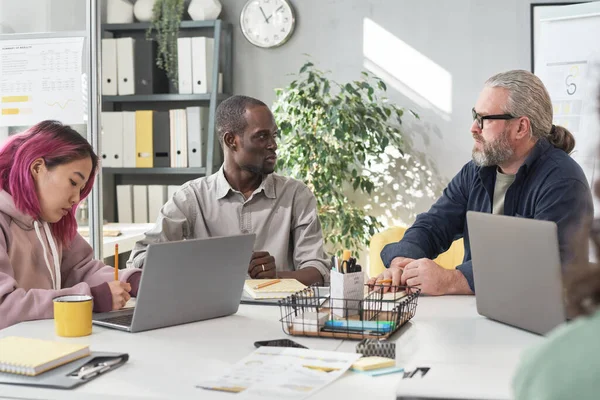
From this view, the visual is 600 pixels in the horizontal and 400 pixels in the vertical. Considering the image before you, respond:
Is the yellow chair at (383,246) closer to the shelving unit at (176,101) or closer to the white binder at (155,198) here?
the shelving unit at (176,101)

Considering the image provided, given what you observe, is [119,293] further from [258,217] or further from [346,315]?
[258,217]

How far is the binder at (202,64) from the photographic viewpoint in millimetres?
4344

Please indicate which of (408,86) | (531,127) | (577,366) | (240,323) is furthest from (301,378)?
(408,86)

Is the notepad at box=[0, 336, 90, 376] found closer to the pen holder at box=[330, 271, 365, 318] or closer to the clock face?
the pen holder at box=[330, 271, 365, 318]

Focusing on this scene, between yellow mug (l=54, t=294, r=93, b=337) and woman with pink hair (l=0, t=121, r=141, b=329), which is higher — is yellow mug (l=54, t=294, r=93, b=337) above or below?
below

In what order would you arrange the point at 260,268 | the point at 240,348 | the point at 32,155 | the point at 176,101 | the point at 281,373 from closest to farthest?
the point at 281,373 < the point at 240,348 < the point at 32,155 < the point at 260,268 < the point at 176,101

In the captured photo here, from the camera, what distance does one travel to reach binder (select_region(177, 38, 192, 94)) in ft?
14.3

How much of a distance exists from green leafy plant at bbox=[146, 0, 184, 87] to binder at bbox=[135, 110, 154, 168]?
292 mm

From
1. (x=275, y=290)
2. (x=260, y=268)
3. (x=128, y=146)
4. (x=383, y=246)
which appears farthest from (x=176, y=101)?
(x=275, y=290)

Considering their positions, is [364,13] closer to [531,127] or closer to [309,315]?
[531,127]

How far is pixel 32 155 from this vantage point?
6.57 feet

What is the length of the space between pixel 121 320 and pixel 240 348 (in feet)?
1.17

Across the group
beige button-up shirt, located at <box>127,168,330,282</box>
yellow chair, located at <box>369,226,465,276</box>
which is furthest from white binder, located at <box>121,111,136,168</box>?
yellow chair, located at <box>369,226,465,276</box>

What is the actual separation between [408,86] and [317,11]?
0.70m
